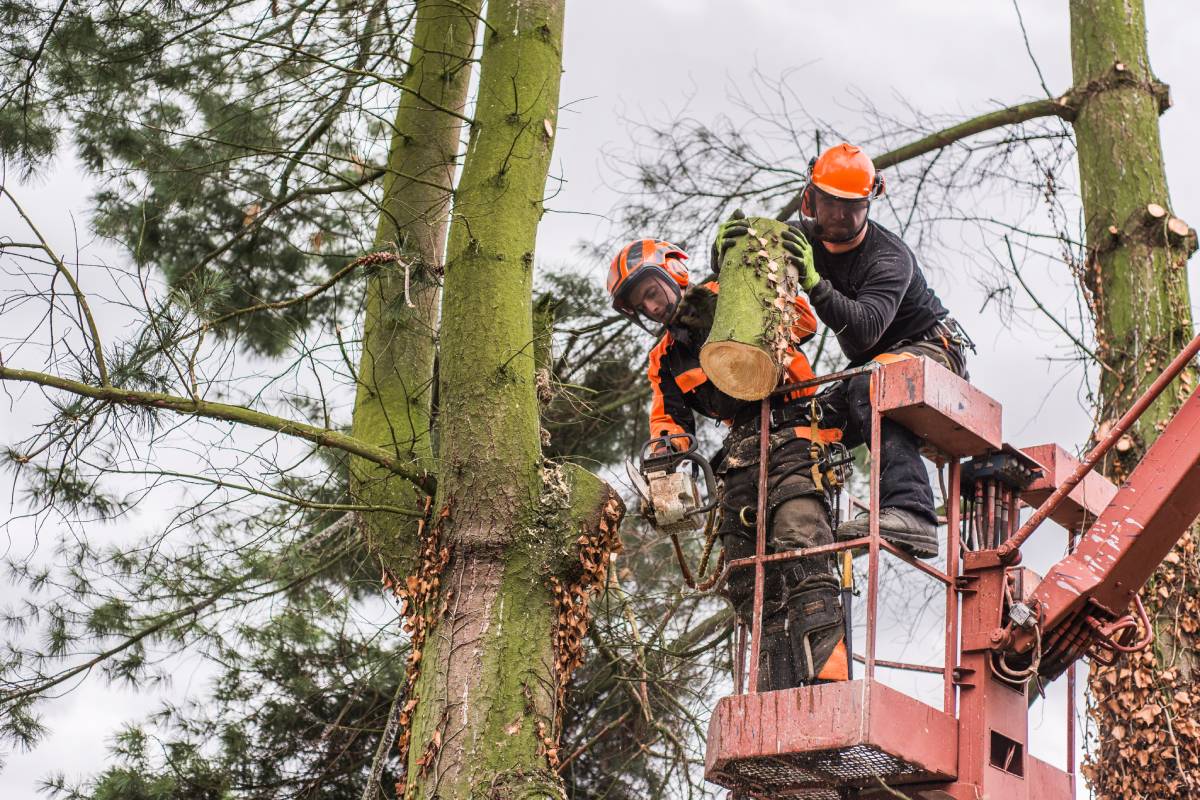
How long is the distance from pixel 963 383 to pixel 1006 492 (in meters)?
0.53

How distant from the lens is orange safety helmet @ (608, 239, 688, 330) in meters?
5.63

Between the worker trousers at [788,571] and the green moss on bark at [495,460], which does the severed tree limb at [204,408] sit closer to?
the green moss on bark at [495,460]

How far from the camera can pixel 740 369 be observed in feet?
16.6

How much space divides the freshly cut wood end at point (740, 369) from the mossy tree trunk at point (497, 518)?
56 centimetres

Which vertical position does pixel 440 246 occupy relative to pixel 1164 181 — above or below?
below

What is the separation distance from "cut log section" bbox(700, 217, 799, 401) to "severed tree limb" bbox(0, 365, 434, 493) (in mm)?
1153

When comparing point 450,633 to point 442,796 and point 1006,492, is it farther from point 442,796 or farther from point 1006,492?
point 1006,492

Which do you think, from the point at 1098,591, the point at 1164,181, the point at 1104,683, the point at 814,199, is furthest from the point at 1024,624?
the point at 1164,181

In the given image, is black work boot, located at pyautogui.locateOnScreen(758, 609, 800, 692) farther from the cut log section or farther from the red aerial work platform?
the cut log section

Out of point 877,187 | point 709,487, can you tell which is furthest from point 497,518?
point 877,187

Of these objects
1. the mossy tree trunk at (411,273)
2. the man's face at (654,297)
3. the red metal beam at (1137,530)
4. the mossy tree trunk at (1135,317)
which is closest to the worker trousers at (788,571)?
the man's face at (654,297)

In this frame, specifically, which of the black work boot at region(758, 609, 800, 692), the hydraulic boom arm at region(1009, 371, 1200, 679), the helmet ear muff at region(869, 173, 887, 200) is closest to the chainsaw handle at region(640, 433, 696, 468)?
the black work boot at region(758, 609, 800, 692)

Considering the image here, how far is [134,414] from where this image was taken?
5.17 m

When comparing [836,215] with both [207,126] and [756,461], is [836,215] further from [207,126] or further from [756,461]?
[207,126]
